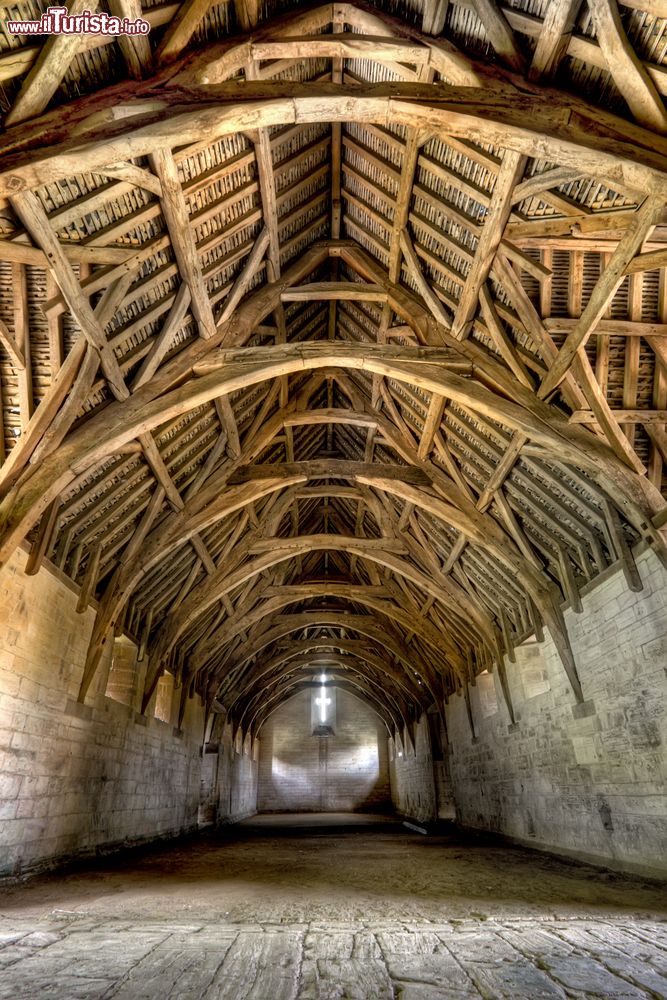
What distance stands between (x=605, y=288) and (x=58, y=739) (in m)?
7.71

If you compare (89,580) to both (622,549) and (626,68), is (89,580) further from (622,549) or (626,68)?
(626,68)

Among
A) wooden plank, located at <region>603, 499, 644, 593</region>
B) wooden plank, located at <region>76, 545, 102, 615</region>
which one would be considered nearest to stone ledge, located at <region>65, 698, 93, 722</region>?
wooden plank, located at <region>76, 545, 102, 615</region>

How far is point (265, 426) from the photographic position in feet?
28.6

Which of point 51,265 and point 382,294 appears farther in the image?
point 382,294

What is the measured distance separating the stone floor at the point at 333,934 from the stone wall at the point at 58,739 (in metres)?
0.59

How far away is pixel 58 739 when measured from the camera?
6.68 m

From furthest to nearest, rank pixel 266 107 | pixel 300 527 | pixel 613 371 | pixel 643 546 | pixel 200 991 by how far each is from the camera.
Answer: pixel 300 527 < pixel 643 546 < pixel 613 371 < pixel 266 107 < pixel 200 991

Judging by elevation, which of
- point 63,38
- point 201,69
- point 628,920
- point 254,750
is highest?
point 201,69

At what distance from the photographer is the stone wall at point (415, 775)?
53.9 ft

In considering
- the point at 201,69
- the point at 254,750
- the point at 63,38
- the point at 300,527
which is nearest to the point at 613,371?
the point at 201,69

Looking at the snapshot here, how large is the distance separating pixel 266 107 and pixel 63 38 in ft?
4.37

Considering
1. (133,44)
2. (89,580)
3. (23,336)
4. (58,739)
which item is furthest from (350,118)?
(58,739)

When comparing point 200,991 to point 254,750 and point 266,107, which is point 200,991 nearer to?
point 266,107

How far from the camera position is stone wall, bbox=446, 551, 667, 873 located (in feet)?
19.5
